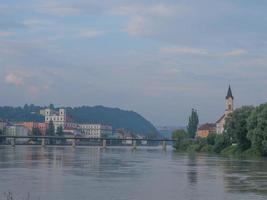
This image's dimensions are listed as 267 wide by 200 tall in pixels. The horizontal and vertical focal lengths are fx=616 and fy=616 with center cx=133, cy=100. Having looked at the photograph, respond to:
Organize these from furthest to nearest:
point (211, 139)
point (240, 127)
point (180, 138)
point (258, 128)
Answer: point (180, 138), point (211, 139), point (240, 127), point (258, 128)

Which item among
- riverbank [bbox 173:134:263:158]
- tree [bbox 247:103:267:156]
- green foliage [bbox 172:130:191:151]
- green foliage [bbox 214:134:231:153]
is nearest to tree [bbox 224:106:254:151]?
riverbank [bbox 173:134:263:158]

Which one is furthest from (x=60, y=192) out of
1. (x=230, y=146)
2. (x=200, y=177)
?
(x=230, y=146)

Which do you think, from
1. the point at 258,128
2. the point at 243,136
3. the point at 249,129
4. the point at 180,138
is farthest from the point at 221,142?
the point at 180,138

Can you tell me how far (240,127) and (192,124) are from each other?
6667 centimetres

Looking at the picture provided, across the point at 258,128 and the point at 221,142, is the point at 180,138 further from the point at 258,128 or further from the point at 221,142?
the point at 258,128

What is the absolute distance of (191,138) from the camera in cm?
15800

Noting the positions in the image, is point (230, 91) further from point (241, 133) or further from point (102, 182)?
point (102, 182)

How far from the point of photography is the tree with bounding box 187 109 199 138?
528ft

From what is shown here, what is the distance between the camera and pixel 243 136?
318ft

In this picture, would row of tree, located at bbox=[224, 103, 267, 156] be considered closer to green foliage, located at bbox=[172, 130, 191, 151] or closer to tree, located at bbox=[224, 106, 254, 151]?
tree, located at bbox=[224, 106, 254, 151]

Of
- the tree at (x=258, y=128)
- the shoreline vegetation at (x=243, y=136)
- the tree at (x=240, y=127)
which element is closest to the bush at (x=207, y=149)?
the shoreline vegetation at (x=243, y=136)

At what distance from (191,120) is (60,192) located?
437 feet

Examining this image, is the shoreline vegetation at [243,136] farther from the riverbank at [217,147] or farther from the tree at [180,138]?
the tree at [180,138]

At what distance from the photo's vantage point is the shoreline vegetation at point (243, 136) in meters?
85.7
